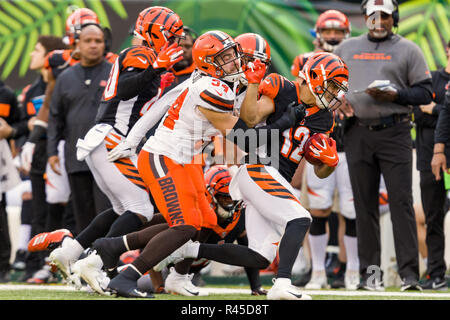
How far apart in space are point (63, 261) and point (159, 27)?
172 centimetres

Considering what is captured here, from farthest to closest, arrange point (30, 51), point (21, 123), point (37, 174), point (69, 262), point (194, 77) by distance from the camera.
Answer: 1. point (30, 51)
2. point (21, 123)
3. point (37, 174)
4. point (69, 262)
5. point (194, 77)

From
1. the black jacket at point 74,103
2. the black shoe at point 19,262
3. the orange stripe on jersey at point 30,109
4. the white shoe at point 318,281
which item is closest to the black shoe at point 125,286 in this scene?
the black jacket at point 74,103

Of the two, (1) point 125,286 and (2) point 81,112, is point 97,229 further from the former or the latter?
(2) point 81,112

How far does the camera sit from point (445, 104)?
6.43 meters

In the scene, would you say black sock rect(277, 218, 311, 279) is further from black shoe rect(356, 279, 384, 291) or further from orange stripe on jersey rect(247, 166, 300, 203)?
black shoe rect(356, 279, 384, 291)

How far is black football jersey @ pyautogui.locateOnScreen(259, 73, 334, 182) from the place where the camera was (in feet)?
17.3

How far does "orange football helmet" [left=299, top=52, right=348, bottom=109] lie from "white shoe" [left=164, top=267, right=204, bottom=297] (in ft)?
5.00

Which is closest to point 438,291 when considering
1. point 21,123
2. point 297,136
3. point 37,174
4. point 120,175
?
point 297,136

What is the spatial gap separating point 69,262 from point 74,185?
1.14m

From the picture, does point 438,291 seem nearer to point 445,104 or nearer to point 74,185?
point 445,104

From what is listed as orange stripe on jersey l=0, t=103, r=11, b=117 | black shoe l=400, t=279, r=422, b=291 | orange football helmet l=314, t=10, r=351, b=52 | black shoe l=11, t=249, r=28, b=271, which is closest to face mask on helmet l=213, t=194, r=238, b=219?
black shoe l=400, t=279, r=422, b=291

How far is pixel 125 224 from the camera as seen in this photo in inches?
216

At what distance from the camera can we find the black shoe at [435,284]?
21.3ft

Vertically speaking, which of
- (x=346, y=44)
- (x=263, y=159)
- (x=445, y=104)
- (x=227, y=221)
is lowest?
(x=227, y=221)
